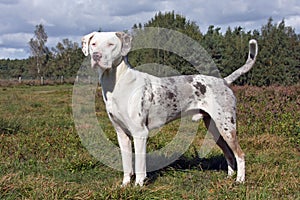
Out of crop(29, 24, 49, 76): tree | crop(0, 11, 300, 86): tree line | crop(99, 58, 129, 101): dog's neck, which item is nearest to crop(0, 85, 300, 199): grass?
crop(99, 58, 129, 101): dog's neck

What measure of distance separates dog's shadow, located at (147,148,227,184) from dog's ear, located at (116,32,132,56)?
2.19 metres

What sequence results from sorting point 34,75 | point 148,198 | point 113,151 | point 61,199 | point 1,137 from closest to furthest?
point 61,199 → point 148,198 → point 113,151 → point 1,137 → point 34,75

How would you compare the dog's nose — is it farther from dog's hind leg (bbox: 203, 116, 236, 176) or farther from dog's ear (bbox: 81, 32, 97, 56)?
dog's hind leg (bbox: 203, 116, 236, 176)

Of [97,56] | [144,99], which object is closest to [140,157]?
[144,99]

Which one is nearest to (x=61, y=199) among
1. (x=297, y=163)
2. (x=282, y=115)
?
(x=297, y=163)

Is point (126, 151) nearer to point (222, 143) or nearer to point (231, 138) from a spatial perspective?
point (231, 138)

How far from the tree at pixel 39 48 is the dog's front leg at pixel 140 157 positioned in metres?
62.6

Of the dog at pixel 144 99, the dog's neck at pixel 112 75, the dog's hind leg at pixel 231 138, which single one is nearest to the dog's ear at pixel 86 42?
the dog at pixel 144 99

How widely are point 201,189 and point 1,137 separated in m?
4.93

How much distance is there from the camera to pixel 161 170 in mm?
6602

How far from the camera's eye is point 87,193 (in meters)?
4.60

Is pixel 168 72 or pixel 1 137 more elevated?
pixel 168 72

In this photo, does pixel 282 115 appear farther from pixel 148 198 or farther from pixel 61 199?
pixel 61 199

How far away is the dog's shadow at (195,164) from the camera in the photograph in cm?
653
